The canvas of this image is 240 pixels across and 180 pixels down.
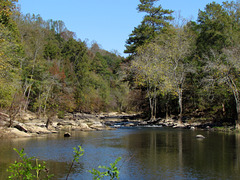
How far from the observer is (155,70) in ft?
135

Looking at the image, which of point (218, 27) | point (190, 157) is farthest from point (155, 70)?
point (190, 157)

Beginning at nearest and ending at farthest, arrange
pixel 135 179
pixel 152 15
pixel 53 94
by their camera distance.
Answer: pixel 135 179
pixel 53 94
pixel 152 15

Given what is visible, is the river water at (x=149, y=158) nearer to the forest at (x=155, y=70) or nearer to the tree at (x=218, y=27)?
the forest at (x=155, y=70)

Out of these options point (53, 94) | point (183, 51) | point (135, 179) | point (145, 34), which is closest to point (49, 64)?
point (53, 94)

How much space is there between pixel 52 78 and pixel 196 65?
25.4 meters

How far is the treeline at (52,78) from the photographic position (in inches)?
1331

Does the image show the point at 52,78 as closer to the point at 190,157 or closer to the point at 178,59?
the point at 178,59

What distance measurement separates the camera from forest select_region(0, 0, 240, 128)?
3009 cm

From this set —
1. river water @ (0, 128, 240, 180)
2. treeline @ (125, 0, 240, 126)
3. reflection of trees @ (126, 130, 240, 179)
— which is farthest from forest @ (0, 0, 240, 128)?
reflection of trees @ (126, 130, 240, 179)

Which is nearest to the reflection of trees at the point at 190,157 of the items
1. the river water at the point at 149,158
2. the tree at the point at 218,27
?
the river water at the point at 149,158

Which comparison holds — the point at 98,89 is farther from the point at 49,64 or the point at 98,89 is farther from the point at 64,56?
the point at 49,64

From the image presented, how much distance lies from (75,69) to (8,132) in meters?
40.2

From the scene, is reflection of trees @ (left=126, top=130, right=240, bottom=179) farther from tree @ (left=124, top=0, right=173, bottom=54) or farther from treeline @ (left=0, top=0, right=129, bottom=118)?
tree @ (left=124, top=0, right=173, bottom=54)

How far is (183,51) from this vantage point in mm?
39969
